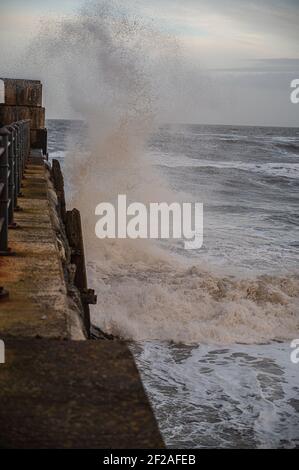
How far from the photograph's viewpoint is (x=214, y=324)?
26.8 feet

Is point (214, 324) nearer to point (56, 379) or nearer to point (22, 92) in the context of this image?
point (22, 92)

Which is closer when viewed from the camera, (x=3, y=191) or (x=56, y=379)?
(x=56, y=379)

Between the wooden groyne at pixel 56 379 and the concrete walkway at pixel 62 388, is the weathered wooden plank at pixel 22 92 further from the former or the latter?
the concrete walkway at pixel 62 388

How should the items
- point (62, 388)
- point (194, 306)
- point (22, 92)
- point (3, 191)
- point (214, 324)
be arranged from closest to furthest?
point (62, 388), point (3, 191), point (214, 324), point (194, 306), point (22, 92)

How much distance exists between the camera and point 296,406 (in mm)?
5816

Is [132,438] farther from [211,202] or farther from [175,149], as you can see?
[175,149]

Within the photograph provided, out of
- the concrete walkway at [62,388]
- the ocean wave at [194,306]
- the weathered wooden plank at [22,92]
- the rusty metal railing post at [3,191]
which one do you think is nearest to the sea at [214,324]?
the ocean wave at [194,306]

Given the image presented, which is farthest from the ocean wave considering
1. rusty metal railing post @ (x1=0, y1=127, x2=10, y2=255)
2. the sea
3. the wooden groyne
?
the wooden groyne

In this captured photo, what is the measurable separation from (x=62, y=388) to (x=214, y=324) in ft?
20.5

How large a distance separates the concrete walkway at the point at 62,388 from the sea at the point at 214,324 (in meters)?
2.57

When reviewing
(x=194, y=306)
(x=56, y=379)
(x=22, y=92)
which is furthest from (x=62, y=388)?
(x=22, y=92)

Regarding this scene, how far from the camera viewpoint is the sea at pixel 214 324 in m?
5.46

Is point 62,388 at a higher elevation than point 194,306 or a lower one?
higher
